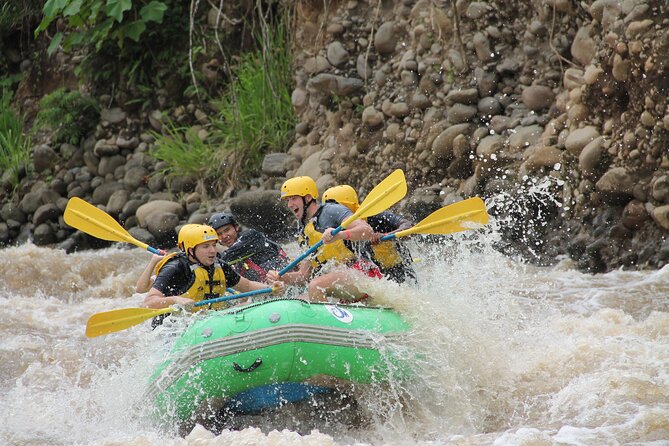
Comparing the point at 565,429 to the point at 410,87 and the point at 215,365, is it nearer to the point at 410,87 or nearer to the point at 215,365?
the point at 215,365

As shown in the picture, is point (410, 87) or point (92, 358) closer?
point (92, 358)

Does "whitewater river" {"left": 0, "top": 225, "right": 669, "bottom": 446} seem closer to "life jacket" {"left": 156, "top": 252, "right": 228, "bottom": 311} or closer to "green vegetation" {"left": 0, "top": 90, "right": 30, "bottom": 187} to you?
"life jacket" {"left": 156, "top": 252, "right": 228, "bottom": 311}

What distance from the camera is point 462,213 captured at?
6.71 m

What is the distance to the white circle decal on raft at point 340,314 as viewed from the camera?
18.5ft

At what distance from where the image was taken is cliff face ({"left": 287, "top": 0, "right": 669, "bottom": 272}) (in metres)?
8.24

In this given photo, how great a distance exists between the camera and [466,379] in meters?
5.93

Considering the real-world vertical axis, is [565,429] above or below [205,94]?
above

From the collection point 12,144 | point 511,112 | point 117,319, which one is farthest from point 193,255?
point 12,144

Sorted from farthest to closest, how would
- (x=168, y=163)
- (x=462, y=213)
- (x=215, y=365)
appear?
1. (x=168, y=163)
2. (x=462, y=213)
3. (x=215, y=365)

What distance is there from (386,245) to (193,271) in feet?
4.15

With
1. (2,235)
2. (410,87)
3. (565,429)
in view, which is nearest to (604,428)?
(565,429)

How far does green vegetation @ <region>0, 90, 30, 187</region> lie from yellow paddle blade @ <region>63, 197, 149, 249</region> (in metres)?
6.53

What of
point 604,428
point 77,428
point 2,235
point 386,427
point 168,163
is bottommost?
point 2,235

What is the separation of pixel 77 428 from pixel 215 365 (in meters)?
1.15
